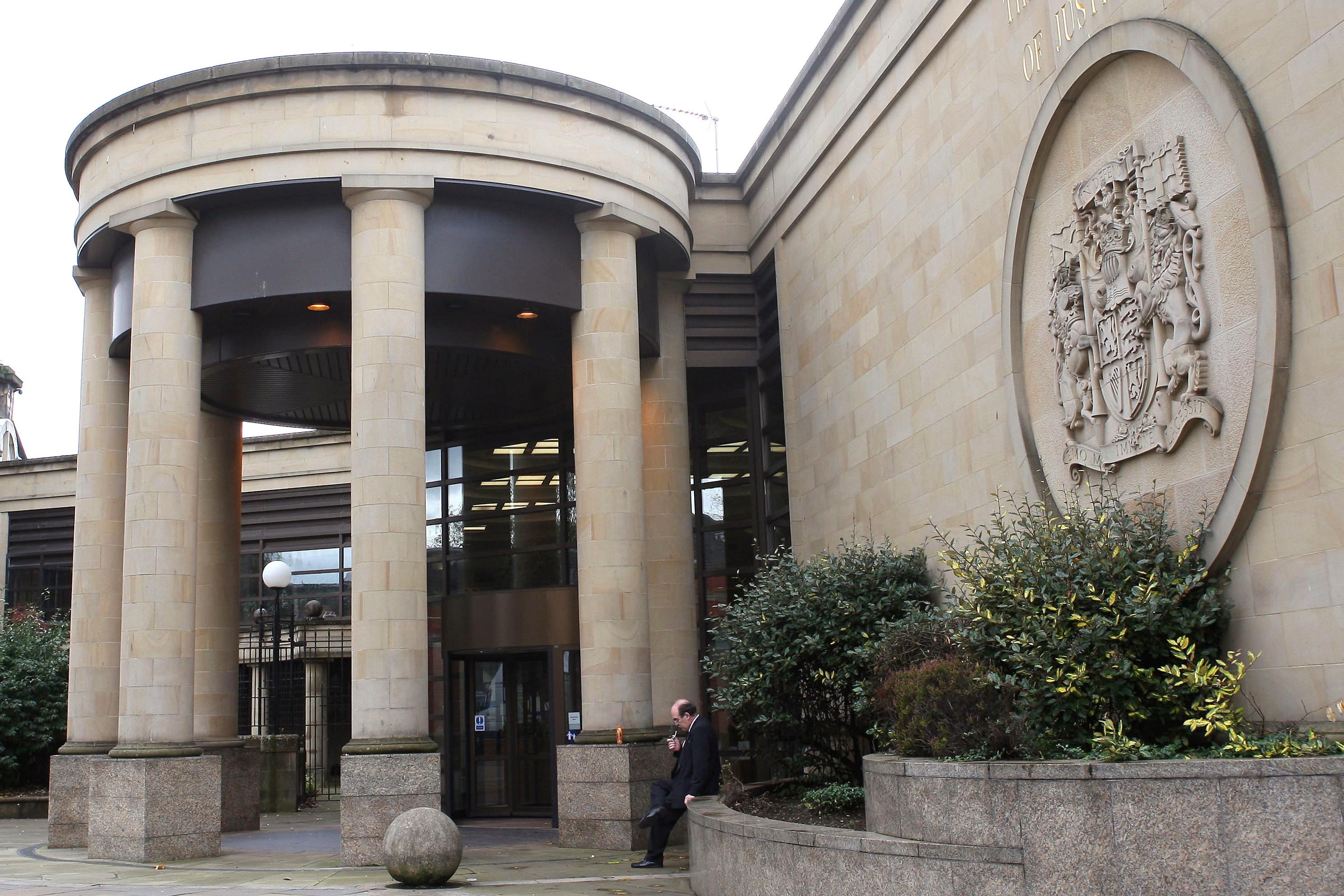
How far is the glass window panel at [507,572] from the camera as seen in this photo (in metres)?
22.3

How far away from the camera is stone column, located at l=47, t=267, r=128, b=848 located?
1864 centimetres

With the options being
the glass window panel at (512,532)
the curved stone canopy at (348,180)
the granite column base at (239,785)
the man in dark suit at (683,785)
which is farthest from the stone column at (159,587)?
the glass window panel at (512,532)

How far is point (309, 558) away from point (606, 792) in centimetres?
1925

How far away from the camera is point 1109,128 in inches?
456

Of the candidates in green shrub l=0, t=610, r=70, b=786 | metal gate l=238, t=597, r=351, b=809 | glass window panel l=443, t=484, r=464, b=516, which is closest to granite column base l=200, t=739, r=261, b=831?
glass window panel l=443, t=484, r=464, b=516

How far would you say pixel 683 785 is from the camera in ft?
48.1

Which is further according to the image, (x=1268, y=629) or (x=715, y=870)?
(x=715, y=870)

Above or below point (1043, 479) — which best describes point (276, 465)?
above

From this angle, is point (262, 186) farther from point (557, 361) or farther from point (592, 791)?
point (592, 791)

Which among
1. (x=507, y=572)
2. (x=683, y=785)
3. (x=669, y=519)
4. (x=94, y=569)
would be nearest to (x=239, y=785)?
(x=94, y=569)

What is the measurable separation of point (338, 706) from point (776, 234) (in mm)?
17565

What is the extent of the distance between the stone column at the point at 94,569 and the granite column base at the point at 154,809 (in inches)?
88.0

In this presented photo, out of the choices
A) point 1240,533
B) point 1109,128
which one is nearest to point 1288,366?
point 1240,533

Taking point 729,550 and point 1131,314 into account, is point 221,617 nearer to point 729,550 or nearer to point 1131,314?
point 729,550
